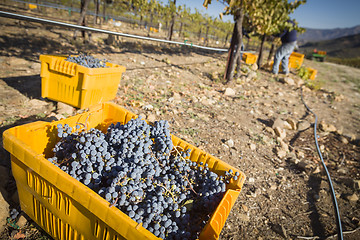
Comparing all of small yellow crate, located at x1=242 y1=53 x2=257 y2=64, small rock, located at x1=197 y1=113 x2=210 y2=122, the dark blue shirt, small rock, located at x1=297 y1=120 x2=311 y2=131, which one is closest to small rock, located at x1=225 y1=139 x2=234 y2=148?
small rock, located at x1=197 y1=113 x2=210 y2=122

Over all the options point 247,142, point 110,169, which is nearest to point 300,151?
point 247,142

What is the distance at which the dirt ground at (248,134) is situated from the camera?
2.25 meters

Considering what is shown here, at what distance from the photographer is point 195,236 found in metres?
1.29

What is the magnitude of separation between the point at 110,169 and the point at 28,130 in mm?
662

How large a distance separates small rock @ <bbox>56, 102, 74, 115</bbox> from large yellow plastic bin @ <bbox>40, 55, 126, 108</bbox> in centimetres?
14

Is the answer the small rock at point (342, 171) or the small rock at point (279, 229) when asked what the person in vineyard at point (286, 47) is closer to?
the small rock at point (342, 171)

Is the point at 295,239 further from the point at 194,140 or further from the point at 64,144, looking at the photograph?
the point at 64,144

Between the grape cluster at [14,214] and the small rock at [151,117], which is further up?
the small rock at [151,117]

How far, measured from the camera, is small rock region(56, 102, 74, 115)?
9.95 ft

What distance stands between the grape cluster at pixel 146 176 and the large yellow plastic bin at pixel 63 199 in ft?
0.30

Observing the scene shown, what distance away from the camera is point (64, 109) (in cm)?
309

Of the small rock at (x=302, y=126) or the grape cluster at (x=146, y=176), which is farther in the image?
the small rock at (x=302, y=126)

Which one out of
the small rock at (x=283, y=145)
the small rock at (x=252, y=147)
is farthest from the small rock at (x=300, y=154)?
the small rock at (x=252, y=147)

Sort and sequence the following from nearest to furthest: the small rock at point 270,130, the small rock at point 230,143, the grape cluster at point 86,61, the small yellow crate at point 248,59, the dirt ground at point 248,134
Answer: the dirt ground at point 248,134 → the grape cluster at point 86,61 → the small rock at point 230,143 → the small rock at point 270,130 → the small yellow crate at point 248,59
